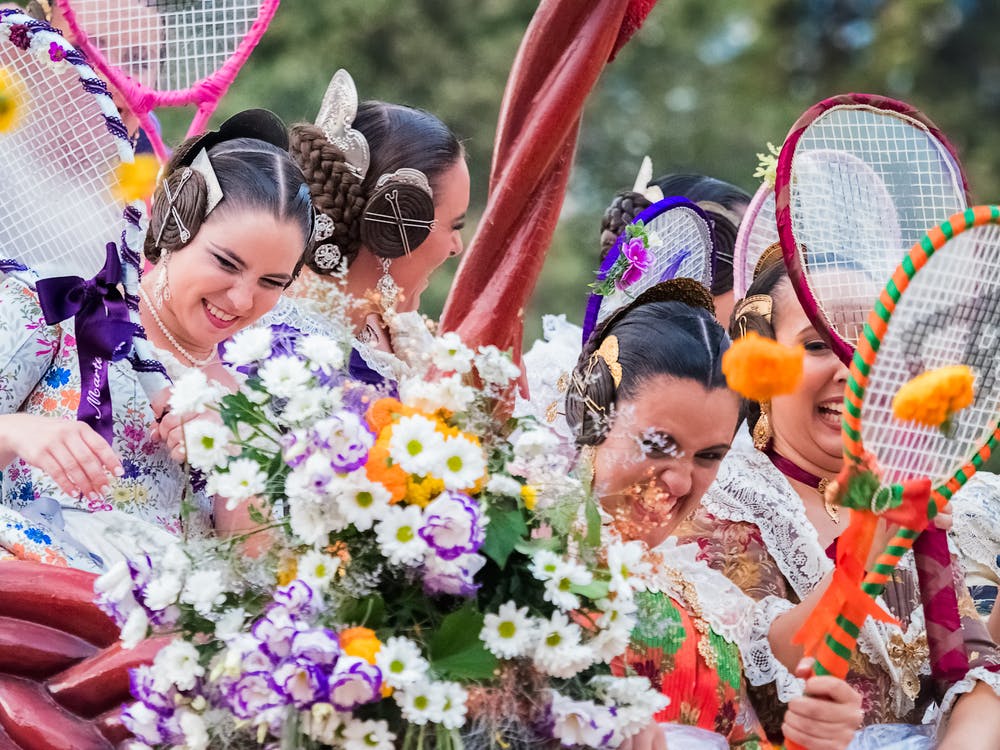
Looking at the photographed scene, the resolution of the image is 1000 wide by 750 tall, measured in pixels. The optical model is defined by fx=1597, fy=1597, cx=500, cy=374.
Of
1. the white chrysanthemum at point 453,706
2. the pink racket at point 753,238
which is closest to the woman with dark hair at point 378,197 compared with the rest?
the pink racket at point 753,238

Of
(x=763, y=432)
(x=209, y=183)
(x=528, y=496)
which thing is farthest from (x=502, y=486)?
(x=763, y=432)

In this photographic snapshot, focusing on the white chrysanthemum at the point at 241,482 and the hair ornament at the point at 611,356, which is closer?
the white chrysanthemum at the point at 241,482

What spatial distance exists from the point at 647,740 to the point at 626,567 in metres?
0.24

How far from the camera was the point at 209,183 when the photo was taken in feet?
8.65

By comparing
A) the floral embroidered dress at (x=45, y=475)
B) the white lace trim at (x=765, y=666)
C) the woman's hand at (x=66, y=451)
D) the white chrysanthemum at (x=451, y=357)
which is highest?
the white chrysanthemum at (x=451, y=357)

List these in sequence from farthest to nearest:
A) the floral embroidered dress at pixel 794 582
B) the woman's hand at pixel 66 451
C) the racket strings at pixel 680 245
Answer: the racket strings at pixel 680 245 < the floral embroidered dress at pixel 794 582 < the woman's hand at pixel 66 451

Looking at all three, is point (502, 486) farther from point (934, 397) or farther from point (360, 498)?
point (934, 397)

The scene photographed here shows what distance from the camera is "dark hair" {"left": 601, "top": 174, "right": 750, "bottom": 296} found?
11.7 feet

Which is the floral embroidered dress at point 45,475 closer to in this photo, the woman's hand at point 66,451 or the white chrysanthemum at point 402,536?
the woman's hand at point 66,451

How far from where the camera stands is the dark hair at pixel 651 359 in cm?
244

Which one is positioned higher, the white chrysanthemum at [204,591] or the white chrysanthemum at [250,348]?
the white chrysanthemum at [250,348]

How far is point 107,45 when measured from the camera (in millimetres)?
2945

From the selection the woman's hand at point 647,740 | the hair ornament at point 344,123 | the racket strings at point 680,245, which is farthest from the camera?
the hair ornament at point 344,123

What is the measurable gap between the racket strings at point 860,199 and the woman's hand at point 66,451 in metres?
1.09
